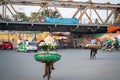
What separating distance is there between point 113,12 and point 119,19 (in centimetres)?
342

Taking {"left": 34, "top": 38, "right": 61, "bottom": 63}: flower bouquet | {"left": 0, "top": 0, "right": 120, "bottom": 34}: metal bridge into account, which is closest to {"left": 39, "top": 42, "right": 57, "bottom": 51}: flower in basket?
{"left": 34, "top": 38, "right": 61, "bottom": 63}: flower bouquet

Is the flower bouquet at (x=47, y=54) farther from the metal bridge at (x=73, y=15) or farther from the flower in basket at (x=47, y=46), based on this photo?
the metal bridge at (x=73, y=15)

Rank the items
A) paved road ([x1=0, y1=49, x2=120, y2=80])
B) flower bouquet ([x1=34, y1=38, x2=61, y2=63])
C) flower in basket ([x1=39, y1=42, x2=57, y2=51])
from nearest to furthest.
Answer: flower bouquet ([x1=34, y1=38, x2=61, y2=63])
flower in basket ([x1=39, y1=42, x2=57, y2=51])
paved road ([x1=0, y1=49, x2=120, y2=80])

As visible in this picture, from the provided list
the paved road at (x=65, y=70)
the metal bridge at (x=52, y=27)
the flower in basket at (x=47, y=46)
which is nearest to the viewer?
the flower in basket at (x=47, y=46)

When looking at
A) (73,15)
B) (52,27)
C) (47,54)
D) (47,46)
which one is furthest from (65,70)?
(73,15)

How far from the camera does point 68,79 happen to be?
13812mm

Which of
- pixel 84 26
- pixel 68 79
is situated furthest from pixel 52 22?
pixel 68 79

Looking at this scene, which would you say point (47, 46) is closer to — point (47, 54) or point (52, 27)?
point (47, 54)

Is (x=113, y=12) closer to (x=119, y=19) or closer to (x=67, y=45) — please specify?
(x=119, y=19)

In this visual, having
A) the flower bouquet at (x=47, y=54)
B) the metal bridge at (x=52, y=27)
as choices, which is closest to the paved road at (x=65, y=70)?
the flower bouquet at (x=47, y=54)

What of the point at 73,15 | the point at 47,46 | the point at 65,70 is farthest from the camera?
the point at 73,15

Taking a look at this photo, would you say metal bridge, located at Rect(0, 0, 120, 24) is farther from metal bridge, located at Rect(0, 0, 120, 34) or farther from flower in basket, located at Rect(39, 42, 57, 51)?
flower in basket, located at Rect(39, 42, 57, 51)

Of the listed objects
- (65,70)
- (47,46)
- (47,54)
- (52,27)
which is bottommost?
(65,70)

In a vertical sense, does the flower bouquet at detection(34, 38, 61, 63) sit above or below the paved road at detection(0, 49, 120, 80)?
→ above
